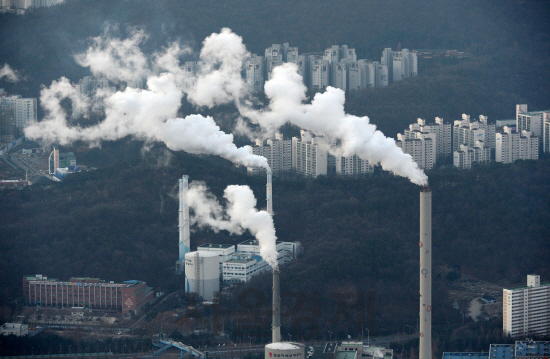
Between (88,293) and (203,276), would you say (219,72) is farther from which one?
(88,293)

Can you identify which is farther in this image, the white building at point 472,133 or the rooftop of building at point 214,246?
the white building at point 472,133

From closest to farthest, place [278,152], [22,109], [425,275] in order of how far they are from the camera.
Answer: [425,275], [278,152], [22,109]

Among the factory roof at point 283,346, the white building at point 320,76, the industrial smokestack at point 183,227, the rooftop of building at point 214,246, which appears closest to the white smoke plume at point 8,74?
the white building at point 320,76

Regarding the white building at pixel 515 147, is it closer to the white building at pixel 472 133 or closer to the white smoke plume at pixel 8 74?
the white building at pixel 472 133

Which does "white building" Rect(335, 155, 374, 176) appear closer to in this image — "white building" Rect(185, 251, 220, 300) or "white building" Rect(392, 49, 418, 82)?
"white building" Rect(185, 251, 220, 300)

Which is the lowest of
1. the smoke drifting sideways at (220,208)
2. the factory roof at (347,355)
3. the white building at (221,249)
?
the factory roof at (347,355)

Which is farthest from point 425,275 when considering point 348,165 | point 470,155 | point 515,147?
point 515,147
